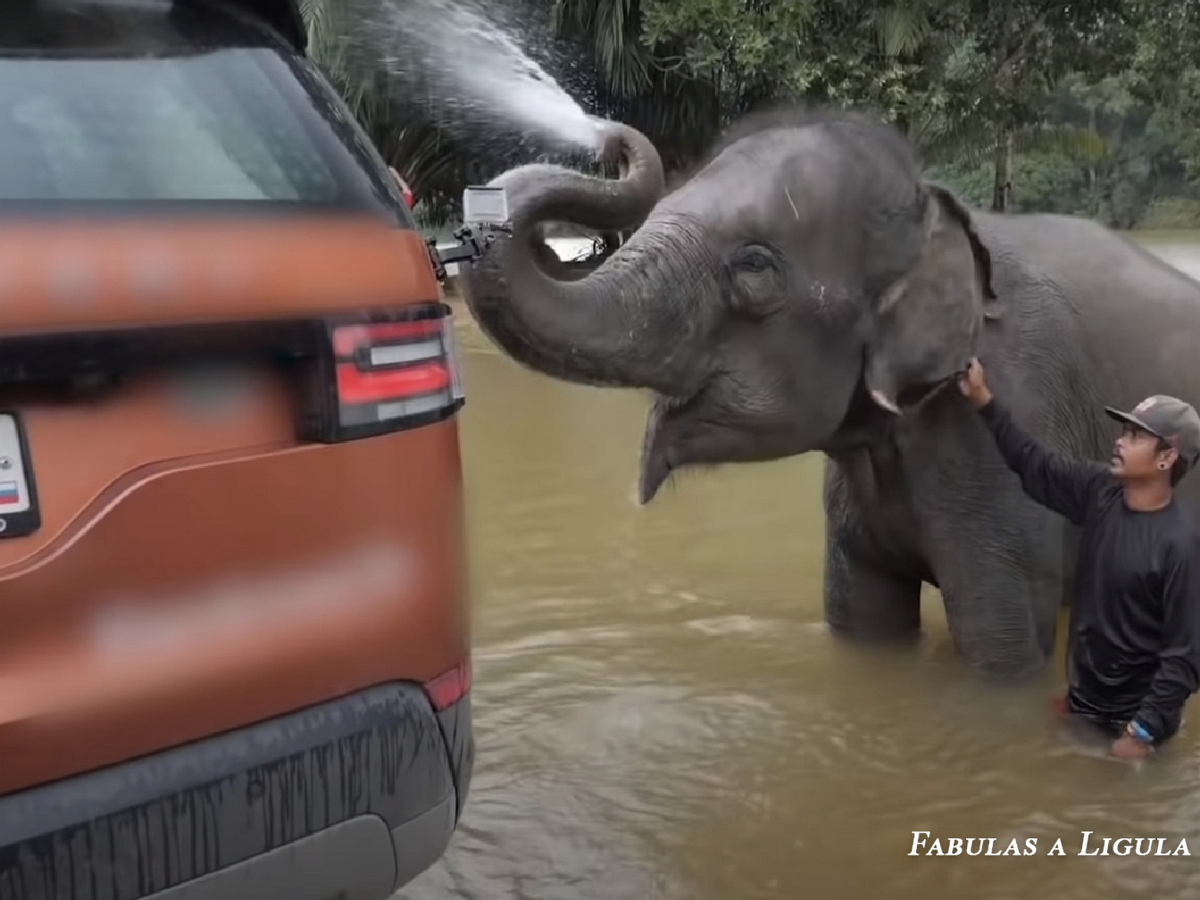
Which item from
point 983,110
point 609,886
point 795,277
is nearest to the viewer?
point 609,886

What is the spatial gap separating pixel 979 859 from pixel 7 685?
2436 mm

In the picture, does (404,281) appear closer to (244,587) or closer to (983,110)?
(244,587)

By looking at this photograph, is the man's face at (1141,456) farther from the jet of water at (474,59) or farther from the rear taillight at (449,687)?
the jet of water at (474,59)

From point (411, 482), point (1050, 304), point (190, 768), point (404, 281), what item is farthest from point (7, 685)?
point (1050, 304)

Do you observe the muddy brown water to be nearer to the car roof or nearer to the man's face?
the man's face

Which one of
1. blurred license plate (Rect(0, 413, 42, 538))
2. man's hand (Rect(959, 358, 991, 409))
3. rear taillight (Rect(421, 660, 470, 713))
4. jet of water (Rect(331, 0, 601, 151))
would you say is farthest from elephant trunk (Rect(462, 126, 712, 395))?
blurred license plate (Rect(0, 413, 42, 538))

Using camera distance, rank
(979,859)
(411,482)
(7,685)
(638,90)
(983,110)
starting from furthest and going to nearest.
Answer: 1. (638,90)
2. (983,110)
3. (979,859)
4. (411,482)
5. (7,685)

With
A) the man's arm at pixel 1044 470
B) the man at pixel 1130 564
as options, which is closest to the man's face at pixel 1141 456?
the man at pixel 1130 564

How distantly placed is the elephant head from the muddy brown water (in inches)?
30.9

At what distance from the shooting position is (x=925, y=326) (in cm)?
394

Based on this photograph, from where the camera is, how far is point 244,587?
1.85m

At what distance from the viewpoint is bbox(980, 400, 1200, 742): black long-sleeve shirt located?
3.71 meters

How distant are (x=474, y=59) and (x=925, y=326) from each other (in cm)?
751

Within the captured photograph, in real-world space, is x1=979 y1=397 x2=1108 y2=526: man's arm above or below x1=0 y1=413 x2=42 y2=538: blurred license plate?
below
